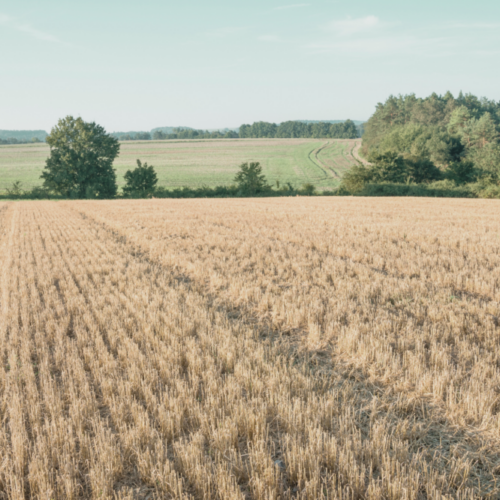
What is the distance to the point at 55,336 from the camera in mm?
6156

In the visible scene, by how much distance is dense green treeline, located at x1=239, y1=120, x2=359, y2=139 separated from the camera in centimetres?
16262

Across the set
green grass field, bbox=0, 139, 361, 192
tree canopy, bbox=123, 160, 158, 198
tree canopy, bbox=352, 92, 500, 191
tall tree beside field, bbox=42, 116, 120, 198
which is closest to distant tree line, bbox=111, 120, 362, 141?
green grass field, bbox=0, 139, 361, 192

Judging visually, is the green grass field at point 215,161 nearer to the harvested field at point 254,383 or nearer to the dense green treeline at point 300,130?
the dense green treeline at point 300,130

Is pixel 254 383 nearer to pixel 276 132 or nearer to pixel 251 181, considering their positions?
pixel 251 181

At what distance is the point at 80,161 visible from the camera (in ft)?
184

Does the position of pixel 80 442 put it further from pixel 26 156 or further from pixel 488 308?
pixel 26 156

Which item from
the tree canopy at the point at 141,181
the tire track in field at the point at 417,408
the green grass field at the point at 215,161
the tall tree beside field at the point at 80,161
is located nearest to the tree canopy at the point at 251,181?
the tree canopy at the point at 141,181

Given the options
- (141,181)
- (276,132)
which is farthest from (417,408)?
(276,132)

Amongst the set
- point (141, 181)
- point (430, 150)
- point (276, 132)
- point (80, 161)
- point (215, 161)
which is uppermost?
point (276, 132)

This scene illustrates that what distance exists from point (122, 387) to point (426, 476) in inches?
120

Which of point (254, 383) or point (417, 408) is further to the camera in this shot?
point (254, 383)

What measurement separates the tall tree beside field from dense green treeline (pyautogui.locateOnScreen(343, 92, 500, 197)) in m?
34.0

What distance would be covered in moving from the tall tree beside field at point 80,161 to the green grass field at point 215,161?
11.9 meters

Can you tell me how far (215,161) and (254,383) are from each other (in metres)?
91.2
